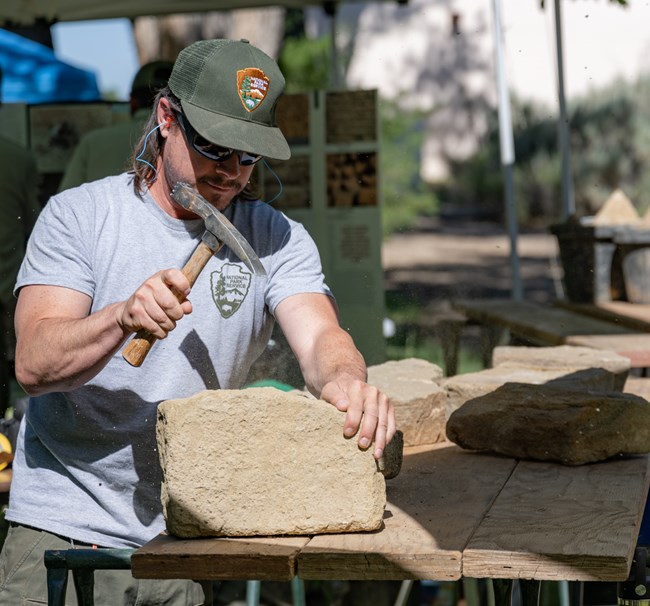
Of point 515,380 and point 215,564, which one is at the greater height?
point 515,380

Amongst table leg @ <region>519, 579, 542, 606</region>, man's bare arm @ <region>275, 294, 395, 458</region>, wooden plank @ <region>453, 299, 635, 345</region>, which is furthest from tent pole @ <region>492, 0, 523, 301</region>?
table leg @ <region>519, 579, 542, 606</region>

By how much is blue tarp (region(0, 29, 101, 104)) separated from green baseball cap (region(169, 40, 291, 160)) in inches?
177

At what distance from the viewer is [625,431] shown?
2.75 m

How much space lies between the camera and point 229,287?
7.68ft

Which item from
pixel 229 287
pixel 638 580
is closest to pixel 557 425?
pixel 638 580

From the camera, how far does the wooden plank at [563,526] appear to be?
187cm

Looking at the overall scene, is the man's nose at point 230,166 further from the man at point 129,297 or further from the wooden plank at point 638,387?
the wooden plank at point 638,387

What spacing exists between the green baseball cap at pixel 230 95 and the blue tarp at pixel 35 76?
177 inches

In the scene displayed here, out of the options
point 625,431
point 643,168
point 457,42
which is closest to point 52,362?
point 625,431

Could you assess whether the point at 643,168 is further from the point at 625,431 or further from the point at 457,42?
the point at 625,431

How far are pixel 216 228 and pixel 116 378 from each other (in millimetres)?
379

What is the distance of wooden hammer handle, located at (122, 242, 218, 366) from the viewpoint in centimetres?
206

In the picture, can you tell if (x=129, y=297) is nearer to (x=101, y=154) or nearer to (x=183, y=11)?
(x=101, y=154)

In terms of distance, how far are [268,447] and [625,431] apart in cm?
109
